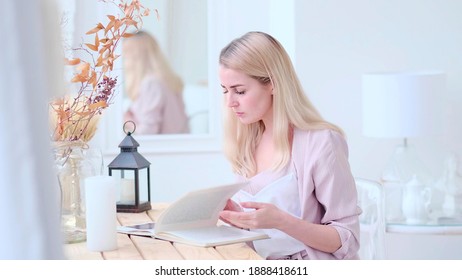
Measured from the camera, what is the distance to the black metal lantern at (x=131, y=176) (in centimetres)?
248

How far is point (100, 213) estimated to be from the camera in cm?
197

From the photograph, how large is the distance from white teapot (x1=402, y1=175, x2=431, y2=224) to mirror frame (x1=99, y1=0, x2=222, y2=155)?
149 centimetres

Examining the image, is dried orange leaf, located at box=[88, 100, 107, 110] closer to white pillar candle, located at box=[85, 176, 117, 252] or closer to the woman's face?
white pillar candle, located at box=[85, 176, 117, 252]

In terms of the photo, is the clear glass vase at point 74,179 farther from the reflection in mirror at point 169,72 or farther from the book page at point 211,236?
the reflection in mirror at point 169,72

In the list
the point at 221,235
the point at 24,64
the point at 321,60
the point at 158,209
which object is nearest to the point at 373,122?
the point at 321,60

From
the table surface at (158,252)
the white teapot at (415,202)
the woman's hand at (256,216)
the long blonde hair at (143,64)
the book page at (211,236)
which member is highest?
the long blonde hair at (143,64)

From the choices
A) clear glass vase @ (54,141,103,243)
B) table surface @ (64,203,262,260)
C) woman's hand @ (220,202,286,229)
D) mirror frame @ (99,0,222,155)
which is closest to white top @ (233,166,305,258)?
woman's hand @ (220,202,286,229)

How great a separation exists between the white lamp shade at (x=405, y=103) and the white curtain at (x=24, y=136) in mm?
3296

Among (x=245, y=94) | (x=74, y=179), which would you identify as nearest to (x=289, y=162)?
(x=245, y=94)

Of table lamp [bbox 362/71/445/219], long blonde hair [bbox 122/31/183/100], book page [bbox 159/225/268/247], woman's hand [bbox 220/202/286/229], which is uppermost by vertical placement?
long blonde hair [bbox 122/31/183/100]

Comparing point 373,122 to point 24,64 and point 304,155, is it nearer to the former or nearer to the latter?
point 304,155

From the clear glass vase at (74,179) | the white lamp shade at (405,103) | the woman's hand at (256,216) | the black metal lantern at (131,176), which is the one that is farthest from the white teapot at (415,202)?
the clear glass vase at (74,179)

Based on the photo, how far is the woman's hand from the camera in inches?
81.8

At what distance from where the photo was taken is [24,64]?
0.46m
